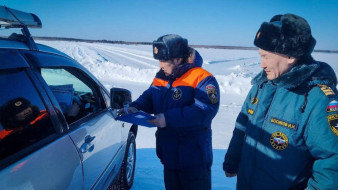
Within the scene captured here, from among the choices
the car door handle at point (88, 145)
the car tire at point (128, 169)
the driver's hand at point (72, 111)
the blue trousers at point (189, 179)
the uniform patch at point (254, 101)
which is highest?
the uniform patch at point (254, 101)

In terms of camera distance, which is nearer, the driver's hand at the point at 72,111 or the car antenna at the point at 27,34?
the car antenna at the point at 27,34

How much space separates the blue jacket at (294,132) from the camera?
4.10 feet

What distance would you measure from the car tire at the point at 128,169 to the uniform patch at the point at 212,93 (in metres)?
1.62

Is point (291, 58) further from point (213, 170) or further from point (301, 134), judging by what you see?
point (213, 170)

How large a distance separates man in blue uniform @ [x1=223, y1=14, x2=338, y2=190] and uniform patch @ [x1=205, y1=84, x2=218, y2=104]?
0.39 meters

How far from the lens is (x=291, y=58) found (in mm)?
1490

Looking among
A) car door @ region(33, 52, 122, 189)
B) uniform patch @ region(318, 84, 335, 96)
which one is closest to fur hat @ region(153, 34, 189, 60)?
car door @ region(33, 52, 122, 189)

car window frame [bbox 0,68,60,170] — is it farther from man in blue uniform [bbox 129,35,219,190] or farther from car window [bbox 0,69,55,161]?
man in blue uniform [bbox 129,35,219,190]

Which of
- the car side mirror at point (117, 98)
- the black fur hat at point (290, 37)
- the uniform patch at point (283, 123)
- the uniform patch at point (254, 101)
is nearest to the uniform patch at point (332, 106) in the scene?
the uniform patch at point (283, 123)

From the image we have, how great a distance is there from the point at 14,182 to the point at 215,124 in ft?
16.1

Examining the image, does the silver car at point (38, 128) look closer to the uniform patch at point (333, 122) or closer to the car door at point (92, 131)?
the car door at point (92, 131)

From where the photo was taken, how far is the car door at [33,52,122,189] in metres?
1.79

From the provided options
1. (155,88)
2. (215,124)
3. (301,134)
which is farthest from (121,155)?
(215,124)

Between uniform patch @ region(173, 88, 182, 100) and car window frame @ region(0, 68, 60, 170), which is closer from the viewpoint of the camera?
→ car window frame @ region(0, 68, 60, 170)
